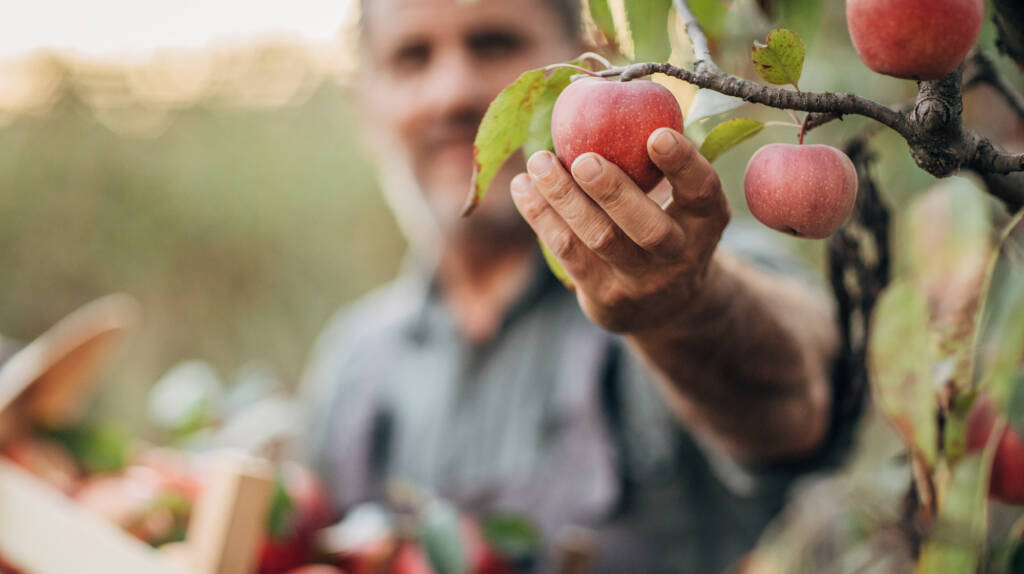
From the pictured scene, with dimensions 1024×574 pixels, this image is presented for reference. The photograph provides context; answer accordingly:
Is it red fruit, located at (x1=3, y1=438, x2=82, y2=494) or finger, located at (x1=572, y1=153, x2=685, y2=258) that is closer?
finger, located at (x1=572, y1=153, x2=685, y2=258)

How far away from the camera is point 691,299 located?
1.10 feet

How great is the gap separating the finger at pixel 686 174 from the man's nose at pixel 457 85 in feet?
2.51

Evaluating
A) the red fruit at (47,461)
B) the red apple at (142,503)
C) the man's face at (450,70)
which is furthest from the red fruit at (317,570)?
the man's face at (450,70)

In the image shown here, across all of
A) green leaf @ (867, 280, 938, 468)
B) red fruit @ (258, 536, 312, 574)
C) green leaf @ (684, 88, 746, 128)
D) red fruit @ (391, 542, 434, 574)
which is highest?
green leaf @ (684, 88, 746, 128)

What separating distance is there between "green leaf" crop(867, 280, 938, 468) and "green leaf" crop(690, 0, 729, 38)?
151mm

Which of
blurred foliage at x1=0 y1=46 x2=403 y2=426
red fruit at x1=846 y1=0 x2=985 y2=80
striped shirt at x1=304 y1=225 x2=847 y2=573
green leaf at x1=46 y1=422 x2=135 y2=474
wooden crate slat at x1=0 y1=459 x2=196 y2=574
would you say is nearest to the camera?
red fruit at x1=846 y1=0 x2=985 y2=80

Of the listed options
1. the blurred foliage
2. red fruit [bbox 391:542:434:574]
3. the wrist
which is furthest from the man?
the blurred foliage

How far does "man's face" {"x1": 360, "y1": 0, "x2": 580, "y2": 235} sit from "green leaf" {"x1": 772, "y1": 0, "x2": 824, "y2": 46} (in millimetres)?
669

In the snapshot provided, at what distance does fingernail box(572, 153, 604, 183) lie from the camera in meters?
0.24

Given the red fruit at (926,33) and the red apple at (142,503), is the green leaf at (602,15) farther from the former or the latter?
the red apple at (142,503)

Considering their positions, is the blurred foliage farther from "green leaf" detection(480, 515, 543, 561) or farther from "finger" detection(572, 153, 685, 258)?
"finger" detection(572, 153, 685, 258)

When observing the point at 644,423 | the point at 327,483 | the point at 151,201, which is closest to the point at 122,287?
the point at 151,201

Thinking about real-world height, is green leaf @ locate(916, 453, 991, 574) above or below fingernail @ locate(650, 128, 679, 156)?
below

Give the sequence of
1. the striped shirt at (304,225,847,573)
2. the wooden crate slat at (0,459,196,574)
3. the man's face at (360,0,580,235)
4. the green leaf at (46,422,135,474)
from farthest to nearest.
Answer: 1. the man's face at (360,0,580,235)
2. the striped shirt at (304,225,847,573)
3. the green leaf at (46,422,135,474)
4. the wooden crate slat at (0,459,196,574)
